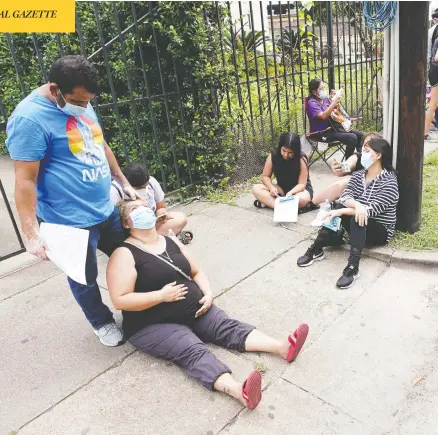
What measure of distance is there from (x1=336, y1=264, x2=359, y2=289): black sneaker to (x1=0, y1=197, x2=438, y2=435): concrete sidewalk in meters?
0.06

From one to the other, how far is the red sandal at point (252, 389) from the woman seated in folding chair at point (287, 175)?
266 centimetres

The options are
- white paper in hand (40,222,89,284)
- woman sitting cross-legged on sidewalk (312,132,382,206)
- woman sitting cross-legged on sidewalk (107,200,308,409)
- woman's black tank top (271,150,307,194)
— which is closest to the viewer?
white paper in hand (40,222,89,284)

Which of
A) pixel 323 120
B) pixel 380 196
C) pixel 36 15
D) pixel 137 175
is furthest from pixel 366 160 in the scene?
pixel 36 15

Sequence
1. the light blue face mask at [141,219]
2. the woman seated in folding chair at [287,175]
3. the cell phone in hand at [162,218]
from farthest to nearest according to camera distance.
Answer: the woman seated in folding chair at [287,175] → the cell phone in hand at [162,218] → the light blue face mask at [141,219]

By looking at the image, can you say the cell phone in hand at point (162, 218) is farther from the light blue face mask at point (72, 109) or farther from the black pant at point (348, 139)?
the black pant at point (348, 139)

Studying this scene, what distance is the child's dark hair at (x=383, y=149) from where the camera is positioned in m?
3.44

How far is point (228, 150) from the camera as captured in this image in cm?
535

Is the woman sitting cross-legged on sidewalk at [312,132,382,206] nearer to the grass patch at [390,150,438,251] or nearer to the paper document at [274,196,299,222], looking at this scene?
the paper document at [274,196,299,222]

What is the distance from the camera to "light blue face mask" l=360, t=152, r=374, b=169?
3.48 meters

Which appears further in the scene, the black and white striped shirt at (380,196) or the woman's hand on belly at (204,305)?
the black and white striped shirt at (380,196)

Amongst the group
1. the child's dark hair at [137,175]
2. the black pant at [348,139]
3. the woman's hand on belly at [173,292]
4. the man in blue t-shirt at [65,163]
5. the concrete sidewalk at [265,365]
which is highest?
the man in blue t-shirt at [65,163]

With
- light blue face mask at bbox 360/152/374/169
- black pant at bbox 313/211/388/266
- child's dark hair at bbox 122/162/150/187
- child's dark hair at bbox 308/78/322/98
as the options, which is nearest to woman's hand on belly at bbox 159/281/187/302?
child's dark hair at bbox 122/162/150/187

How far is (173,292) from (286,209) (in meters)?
2.12

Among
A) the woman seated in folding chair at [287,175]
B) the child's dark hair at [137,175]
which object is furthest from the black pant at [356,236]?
the child's dark hair at [137,175]
